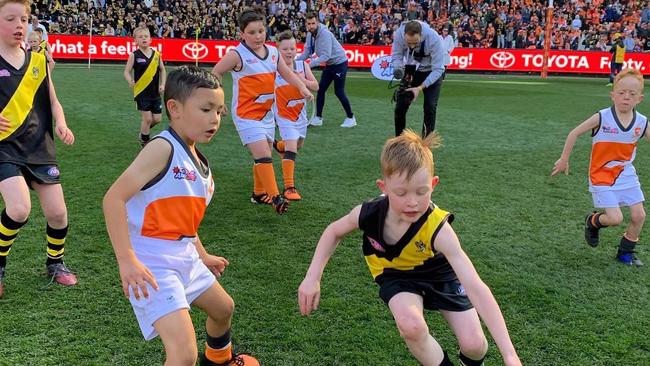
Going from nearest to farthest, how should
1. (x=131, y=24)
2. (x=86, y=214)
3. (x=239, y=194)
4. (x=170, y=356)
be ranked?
(x=170, y=356)
(x=86, y=214)
(x=239, y=194)
(x=131, y=24)

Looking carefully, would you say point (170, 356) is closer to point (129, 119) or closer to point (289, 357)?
point (289, 357)

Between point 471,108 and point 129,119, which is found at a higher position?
point 129,119

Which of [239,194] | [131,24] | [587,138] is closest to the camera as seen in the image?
[239,194]

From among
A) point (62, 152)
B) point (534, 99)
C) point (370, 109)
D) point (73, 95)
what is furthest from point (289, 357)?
point (534, 99)

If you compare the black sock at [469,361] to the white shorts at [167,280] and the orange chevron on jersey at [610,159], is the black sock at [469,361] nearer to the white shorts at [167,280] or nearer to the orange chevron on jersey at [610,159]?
the white shorts at [167,280]

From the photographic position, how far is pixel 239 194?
6.62 meters

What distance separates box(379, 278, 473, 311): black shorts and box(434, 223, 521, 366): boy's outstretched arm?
1.14 ft


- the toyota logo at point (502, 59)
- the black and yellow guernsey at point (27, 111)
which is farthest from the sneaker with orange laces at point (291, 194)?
the toyota logo at point (502, 59)

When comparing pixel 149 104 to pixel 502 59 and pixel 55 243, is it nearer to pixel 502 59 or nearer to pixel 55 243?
pixel 55 243

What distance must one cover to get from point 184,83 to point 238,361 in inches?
56.8

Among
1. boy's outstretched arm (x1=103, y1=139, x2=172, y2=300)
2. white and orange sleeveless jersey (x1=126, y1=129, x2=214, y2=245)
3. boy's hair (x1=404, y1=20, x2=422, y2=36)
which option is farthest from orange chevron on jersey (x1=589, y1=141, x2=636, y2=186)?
boy's hair (x1=404, y1=20, x2=422, y2=36)

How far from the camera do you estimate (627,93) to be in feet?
15.3

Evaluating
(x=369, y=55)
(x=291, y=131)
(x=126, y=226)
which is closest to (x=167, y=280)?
(x=126, y=226)

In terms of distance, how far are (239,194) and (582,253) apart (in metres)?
3.55
